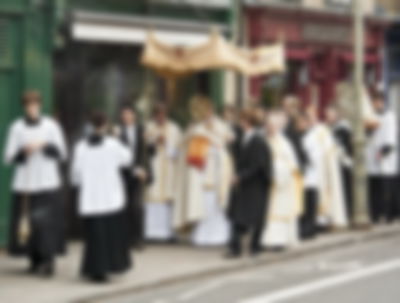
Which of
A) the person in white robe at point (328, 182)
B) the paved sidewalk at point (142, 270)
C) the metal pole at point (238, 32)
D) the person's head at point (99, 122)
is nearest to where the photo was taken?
the paved sidewalk at point (142, 270)

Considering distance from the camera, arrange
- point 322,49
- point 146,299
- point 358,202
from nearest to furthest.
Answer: point 146,299 < point 358,202 < point 322,49

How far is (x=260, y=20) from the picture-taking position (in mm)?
22828

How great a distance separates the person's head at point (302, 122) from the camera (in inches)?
746

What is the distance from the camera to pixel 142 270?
1576 centimetres

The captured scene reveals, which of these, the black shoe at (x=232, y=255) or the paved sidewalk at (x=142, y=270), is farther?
the black shoe at (x=232, y=255)

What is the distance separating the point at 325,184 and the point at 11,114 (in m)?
4.70

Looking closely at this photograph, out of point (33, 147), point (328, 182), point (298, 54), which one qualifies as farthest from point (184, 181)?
point (298, 54)

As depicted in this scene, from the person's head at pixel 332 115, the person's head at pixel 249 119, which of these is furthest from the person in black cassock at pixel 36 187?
the person's head at pixel 332 115

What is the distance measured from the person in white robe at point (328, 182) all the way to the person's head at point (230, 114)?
1.44m

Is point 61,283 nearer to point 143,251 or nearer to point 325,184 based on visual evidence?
point 143,251

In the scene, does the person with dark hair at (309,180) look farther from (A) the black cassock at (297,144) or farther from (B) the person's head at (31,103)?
(B) the person's head at (31,103)

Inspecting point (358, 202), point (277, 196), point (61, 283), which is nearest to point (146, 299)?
point (61, 283)

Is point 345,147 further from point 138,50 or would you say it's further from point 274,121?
point 274,121

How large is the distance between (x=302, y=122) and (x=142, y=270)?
4231 millimetres
